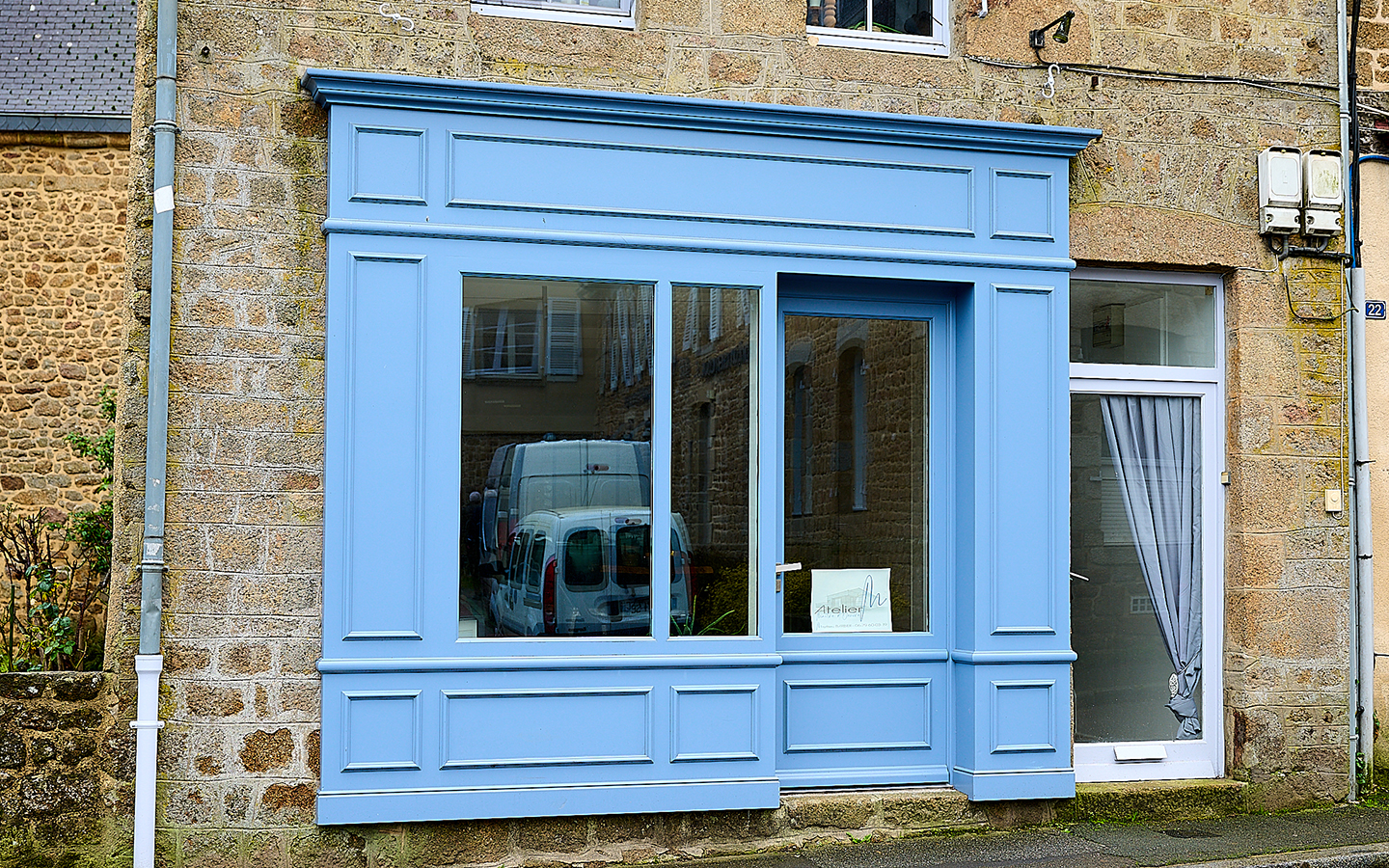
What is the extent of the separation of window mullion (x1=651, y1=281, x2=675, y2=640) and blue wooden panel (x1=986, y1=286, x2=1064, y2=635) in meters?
1.62

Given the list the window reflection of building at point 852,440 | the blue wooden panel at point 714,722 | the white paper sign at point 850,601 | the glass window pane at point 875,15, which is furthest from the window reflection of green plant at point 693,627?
the glass window pane at point 875,15

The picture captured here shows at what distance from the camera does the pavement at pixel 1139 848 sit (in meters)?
5.68

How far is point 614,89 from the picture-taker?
6.00 m

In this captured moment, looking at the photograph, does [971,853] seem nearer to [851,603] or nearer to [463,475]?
[851,603]

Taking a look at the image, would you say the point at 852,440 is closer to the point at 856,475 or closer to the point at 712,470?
the point at 856,475

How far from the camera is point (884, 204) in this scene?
622 centimetres

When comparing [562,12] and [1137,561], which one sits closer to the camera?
[562,12]

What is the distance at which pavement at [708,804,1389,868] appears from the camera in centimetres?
568

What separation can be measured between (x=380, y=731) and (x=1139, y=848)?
11.5 feet

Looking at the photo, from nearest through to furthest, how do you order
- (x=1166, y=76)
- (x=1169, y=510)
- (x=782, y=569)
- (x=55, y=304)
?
(x=782, y=569), (x=1166, y=76), (x=1169, y=510), (x=55, y=304)

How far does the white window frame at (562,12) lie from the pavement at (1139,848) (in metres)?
4.00

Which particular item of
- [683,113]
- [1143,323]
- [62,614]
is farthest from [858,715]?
[62,614]

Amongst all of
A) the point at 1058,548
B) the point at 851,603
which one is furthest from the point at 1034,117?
the point at 851,603

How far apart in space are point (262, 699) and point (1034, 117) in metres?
4.65
